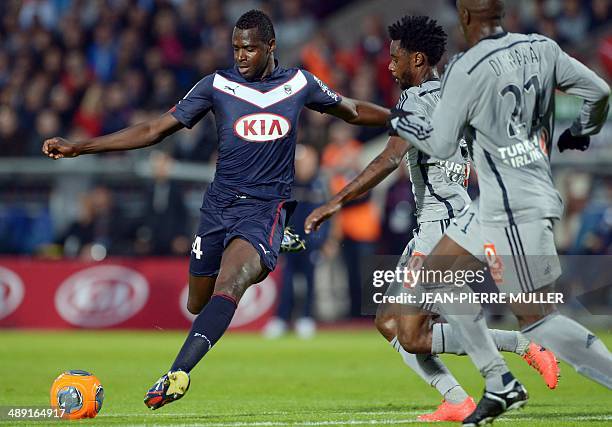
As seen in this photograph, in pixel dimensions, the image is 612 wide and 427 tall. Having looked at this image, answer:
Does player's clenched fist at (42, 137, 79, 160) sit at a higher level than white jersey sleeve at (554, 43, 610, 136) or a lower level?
lower

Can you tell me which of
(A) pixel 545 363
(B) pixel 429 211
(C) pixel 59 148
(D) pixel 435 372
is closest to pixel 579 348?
(A) pixel 545 363

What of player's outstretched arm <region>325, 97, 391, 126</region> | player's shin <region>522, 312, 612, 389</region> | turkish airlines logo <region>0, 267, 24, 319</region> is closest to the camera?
player's shin <region>522, 312, 612, 389</region>

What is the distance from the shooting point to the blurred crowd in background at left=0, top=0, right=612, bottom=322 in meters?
16.4

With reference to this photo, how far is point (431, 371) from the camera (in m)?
7.68

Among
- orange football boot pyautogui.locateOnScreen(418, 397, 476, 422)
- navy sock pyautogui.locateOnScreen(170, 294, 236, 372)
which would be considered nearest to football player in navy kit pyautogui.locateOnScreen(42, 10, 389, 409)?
navy sock pyautogui.locateOnScreen(170, 294, 236, 372)

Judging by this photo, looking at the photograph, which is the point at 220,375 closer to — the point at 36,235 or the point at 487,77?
the point at 487,77

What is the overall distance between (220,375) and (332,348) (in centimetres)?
316

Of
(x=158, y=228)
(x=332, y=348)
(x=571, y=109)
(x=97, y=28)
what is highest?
(x=97, y=28)

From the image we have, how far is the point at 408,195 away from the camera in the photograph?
15922mm

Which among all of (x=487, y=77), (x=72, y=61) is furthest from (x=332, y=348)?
(x=72, y=61)

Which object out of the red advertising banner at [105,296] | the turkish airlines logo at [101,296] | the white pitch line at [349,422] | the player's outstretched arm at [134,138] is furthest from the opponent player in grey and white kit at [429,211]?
the turkish airlines logo at [101,296]

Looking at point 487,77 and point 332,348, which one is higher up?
point 487,77

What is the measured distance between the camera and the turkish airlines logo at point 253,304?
1605cm

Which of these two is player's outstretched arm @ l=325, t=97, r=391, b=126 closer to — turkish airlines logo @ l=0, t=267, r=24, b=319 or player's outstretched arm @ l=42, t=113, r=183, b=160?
player's outstretched arm @ l=42, t=113, r=183, b=160
